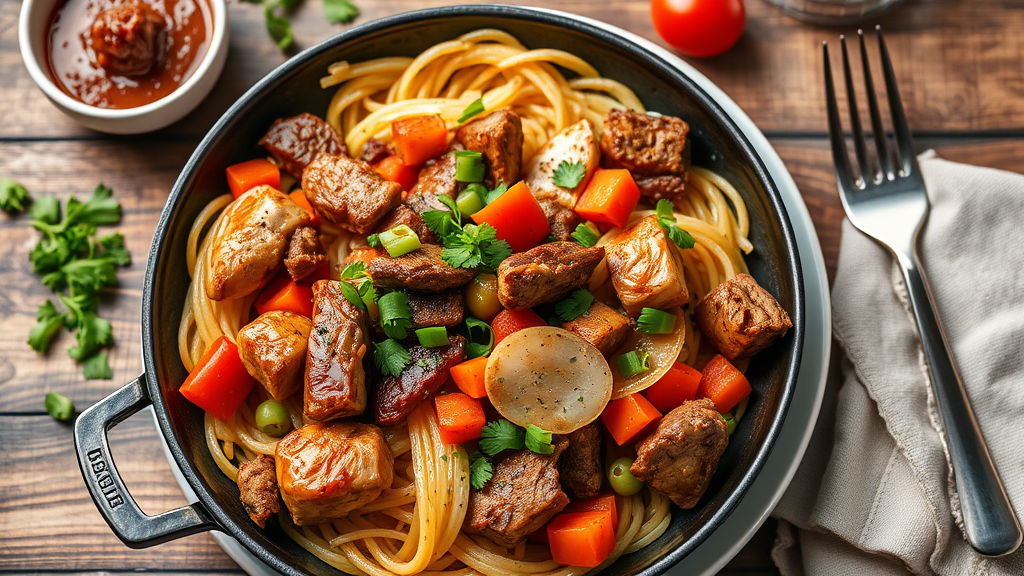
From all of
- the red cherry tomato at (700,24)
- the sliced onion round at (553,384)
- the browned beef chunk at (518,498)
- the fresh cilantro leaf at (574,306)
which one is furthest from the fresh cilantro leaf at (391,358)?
the red cherry tomato at (700,24)

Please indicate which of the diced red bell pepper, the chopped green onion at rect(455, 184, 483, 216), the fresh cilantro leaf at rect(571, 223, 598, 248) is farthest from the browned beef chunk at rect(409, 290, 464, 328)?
the diced red bell pepper

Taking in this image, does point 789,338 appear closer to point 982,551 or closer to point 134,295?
point 982,551

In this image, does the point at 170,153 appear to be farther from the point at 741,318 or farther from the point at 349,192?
the point at 741,318

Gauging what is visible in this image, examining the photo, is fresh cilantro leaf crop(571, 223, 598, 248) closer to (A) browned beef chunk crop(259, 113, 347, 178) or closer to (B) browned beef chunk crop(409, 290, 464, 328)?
(B) browned beef chunk crop(409, 290, 464, 328)

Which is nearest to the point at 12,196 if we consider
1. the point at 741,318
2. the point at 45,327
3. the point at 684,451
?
the point at 45,327

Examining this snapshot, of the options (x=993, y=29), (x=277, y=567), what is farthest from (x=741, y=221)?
(x=277, y=567)

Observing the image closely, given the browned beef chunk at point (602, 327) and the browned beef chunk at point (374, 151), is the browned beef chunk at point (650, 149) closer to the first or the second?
the browned beef chunk at point (602, 327)
